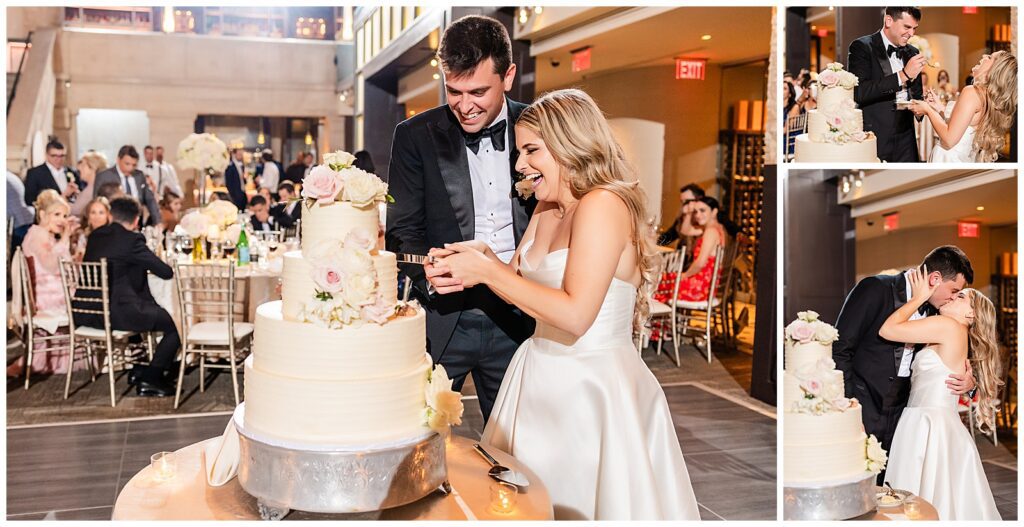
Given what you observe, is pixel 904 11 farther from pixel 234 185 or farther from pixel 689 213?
pixel 234 185

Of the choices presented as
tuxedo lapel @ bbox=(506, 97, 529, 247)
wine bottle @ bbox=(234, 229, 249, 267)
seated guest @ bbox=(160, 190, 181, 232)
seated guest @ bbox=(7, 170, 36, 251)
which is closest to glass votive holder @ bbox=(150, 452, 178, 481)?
tuxedo lapel @ bbox=(506, 97, 529, 247)

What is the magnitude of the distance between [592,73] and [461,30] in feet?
28.2

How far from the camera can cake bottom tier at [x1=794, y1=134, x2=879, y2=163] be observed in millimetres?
2279

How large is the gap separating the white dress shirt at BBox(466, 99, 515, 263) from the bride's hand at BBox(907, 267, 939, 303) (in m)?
1.18

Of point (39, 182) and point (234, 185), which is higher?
point (234, 185)

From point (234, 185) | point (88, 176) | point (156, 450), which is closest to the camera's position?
point (156, 450)

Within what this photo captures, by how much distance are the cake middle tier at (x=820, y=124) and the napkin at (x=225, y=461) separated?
1.57m

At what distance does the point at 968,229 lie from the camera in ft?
6.89

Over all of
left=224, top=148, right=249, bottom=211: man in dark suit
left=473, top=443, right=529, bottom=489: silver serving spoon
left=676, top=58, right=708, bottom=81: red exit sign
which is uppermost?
left=676, top=58, right=708, bottom=81: red exit sign

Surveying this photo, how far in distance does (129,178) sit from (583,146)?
7836mm

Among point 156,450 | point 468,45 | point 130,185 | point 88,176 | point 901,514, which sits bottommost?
point 156,450

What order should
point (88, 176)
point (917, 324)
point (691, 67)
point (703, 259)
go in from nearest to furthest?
point (917, 324) < point (703, 259) < point (88, 176) < point (691, 67)

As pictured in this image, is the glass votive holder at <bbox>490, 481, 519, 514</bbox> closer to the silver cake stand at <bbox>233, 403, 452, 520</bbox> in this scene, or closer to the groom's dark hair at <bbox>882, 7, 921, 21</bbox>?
the silver cake stand at <bbox>233, 403, 452, 520</bbox>

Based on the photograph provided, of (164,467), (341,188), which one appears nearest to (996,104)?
(341,188)
